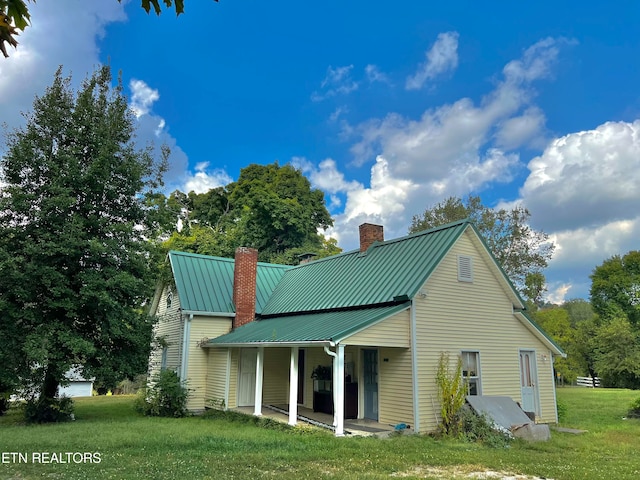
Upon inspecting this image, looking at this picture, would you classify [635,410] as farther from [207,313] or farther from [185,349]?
[185,349]

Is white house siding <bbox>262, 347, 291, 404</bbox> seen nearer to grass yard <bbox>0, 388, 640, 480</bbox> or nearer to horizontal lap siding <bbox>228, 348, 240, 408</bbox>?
horizontal lap siding <bbox>228, 348, 240, 408</bbox>

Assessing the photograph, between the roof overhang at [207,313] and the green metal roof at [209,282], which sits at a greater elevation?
the green metal roof at [209,282]

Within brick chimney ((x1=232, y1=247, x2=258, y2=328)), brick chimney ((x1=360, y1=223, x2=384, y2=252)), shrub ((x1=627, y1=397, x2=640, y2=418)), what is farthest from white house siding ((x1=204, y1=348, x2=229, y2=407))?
shrub ((x1=627, y1=397, x2=640, y2=418))

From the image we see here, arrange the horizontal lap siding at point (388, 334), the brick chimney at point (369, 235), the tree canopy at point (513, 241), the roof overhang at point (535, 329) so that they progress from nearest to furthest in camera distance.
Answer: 1. the horizontal lap siding at point (388, 334)
2. the roof overhang at point (535, 329)
3. the brick chimney at point (369, 235)
4. the tree canopy at point (513, 241)

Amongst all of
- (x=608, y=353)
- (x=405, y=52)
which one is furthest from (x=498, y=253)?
(x=405, y=52)

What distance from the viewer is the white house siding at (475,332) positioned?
12.9m

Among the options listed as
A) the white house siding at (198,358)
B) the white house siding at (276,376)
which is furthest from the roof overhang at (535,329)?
the white house siding at (198,358)

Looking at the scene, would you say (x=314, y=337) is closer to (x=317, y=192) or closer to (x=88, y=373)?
(x=88, y=373)

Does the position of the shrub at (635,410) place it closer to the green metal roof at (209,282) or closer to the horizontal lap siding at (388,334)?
the horizontal lap siding at (388,334)

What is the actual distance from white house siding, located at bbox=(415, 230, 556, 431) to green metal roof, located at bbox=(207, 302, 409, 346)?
1334mm

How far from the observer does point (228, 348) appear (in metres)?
16.7

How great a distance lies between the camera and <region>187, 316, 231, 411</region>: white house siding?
17.3 metres

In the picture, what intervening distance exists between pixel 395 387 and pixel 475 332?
127 inches

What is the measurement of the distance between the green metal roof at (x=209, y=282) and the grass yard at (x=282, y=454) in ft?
17.8
